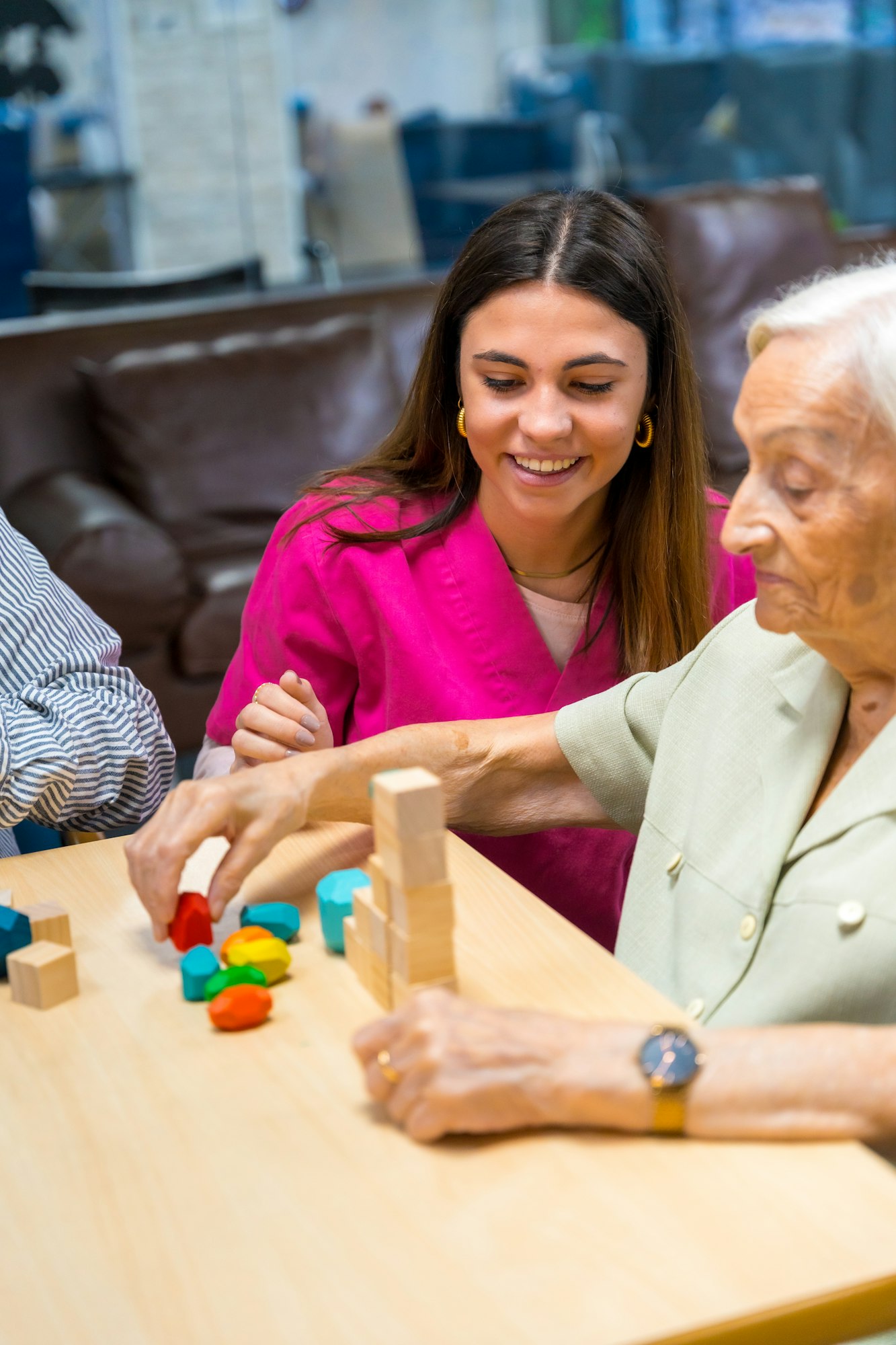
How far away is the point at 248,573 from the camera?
3.50 metres

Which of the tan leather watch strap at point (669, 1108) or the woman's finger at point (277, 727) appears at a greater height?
the woman's finger at point (277, 727)

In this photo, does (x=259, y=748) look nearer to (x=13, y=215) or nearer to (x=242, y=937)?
(x=242, y=937)

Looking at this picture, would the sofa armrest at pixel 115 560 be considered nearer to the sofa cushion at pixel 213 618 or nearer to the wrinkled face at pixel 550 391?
the sofa cushion at pixel 213 618

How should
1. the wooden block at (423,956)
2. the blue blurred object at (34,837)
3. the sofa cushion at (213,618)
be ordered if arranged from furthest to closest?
1. the sofa cushion at (213,618)
2. the blue blurred object at (34,837)
3. the wooden block at (423,956)

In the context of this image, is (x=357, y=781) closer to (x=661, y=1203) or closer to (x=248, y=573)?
(x=661, y=1203)

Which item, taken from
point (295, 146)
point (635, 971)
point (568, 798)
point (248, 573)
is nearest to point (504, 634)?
point (568, 798)

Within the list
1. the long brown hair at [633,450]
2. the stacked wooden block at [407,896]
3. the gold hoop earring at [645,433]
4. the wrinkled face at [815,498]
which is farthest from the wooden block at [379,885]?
the gold hoop earring at [645,433]

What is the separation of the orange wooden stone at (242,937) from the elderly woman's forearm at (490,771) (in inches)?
9.0

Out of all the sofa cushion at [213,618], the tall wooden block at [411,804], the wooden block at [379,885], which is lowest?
the sofa cushion at [213,618]

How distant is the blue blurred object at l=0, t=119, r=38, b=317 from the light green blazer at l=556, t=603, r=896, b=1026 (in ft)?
11.4

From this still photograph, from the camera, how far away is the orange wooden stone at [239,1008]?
1.10 metres

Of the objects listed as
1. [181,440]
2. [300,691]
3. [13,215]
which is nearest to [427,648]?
[300,691]

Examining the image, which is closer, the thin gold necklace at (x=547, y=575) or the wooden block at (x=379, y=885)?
the wooden block at (x=379, y=885)

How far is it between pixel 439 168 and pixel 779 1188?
16.0 ft
